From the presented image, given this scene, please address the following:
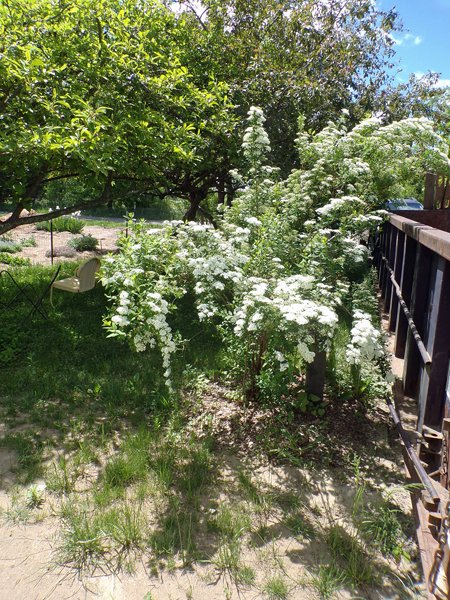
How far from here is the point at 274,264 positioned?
3.66 m

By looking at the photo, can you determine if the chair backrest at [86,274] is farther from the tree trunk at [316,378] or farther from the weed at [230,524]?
the weed at [230,524]

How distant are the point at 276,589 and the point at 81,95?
5206mm

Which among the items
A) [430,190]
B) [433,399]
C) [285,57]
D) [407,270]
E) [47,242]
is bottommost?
[47,242]

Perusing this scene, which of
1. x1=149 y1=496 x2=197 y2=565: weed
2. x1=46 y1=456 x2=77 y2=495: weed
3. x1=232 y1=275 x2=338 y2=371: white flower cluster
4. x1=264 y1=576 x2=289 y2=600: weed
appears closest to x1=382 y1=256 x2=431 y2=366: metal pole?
x1=232 y1=275 x2=338 y2=371: white flower cluster

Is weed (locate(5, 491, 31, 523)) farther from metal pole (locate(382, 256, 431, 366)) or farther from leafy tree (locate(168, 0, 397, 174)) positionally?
leafy tree (locate(168, 0, 397, 174))

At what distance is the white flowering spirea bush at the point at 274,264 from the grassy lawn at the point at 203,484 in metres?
0.53

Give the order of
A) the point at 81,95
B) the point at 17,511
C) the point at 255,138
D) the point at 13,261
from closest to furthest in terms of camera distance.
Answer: the point at 17,511, the point at 255,138, the point at 81,95, the point at 13,261

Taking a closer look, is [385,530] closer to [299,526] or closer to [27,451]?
[299,526]

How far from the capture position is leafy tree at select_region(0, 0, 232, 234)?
4496 millimetres

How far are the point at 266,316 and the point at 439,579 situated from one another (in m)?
1.73

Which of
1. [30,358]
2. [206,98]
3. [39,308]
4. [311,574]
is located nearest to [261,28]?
[206,98]

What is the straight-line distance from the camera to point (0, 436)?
3.70m

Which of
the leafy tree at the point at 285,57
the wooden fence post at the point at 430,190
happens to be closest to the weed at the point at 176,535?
the wooden fence post at the point at 430,190

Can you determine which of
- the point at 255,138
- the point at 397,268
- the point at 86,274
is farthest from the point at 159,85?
the point at 397,268
